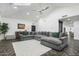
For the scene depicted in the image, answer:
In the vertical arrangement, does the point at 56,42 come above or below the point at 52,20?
below

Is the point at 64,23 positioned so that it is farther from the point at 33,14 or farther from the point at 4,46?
the point at 4,46

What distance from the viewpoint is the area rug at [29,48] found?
250 centimetres

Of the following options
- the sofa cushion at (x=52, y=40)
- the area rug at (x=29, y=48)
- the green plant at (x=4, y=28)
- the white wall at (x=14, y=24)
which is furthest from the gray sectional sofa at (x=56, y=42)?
the green plant at (x=4, y=28)

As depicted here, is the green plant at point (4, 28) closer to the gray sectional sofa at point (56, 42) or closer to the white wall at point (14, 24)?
the white wall at point (14, 24)

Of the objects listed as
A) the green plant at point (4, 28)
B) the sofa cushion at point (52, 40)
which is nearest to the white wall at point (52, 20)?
the sofa cushion at point (52, 40)

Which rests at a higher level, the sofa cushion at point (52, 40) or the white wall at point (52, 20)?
the white wall at point (52, 20)

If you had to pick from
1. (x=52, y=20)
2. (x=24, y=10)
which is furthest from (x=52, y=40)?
(x=24, y=10)

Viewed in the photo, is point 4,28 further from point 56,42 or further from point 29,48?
point 56,42

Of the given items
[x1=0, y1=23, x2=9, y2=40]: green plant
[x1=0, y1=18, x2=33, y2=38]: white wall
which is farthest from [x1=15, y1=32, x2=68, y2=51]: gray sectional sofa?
[x1=0, y1=23, x2=9, y2=40]: green plant

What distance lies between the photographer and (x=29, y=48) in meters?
2.54

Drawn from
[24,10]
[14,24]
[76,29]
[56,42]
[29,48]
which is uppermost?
[24,10]

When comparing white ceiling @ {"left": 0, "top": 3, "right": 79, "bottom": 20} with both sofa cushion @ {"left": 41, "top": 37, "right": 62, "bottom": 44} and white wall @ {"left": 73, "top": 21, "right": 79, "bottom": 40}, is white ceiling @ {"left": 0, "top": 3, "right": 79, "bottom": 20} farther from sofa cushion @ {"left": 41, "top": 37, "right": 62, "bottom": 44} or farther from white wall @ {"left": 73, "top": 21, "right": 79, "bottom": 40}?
Answer: sofa cushion @ {"left": 41, "top": 37, "right": 62, "bottom": 44}

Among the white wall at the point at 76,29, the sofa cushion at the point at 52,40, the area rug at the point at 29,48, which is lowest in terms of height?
the area rug at the point at 29,48

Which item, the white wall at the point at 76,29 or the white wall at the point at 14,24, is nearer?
the white wall at the point at 76,29
